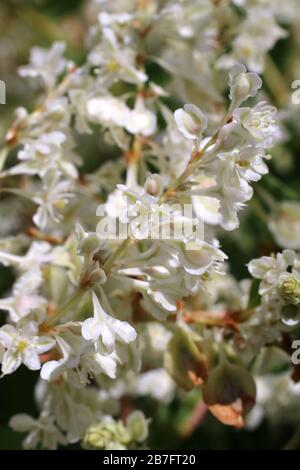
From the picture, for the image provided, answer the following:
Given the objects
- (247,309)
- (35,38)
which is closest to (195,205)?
(247,309)

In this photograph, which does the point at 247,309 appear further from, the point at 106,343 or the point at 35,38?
the point at 35,38

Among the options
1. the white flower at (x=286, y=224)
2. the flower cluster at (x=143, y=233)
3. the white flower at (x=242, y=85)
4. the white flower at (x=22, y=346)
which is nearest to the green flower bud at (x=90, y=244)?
the flower cluster at (x=143, y=233)

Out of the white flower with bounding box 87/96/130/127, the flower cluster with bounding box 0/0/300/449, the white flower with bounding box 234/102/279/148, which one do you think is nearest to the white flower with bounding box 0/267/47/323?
the flower cluster with bounding box 0/0/300/449

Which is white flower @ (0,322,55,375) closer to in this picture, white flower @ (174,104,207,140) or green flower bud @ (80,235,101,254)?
green flower bud @ (80,235,101,254)

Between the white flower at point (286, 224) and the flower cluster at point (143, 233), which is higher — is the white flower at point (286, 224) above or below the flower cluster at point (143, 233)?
below

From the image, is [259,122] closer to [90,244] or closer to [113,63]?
[90,244]

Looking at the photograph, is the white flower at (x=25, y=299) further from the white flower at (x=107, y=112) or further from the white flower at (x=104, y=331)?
the white flower at (x=107, y=112)
